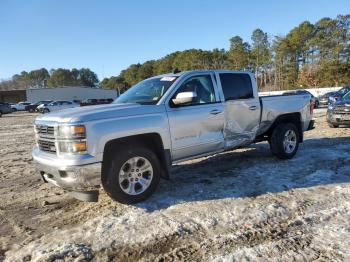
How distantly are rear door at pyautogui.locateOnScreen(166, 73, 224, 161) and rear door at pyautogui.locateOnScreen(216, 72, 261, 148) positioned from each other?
0.22 meters

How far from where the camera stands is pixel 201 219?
15.7 ft

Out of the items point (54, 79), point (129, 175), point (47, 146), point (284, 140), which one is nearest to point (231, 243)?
point (129, 175)

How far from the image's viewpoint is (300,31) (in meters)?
68.4

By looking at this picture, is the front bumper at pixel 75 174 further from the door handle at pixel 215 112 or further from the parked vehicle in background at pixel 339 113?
the parked vehicle in background at pixel 339 113

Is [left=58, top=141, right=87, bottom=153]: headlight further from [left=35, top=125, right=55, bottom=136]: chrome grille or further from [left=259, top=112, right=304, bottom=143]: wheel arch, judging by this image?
[left=259, top=112, right=304, bottom=143]: wheel arch

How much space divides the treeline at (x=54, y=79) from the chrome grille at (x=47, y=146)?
132845 mm

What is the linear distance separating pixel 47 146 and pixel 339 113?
10.5 meters

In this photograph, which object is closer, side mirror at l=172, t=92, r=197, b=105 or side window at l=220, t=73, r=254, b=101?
side mirror at l=172, t=92, r=197, b=105

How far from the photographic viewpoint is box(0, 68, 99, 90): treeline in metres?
134

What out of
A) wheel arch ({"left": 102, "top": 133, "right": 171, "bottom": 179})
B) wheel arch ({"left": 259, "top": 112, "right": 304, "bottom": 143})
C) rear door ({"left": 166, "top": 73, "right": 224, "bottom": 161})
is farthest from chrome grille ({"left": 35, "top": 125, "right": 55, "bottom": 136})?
wheel arch ({"left": 259, "top": 112, "right": 304, "bottom": 143})

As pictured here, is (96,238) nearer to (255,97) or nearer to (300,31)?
(255,97)

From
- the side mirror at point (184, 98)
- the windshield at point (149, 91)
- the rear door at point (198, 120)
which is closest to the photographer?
the side mirror at point (184, 98)

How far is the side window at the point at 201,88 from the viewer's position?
6.29 m

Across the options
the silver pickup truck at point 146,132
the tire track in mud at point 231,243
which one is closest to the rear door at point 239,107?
the silver pickup truck at point 146,132
